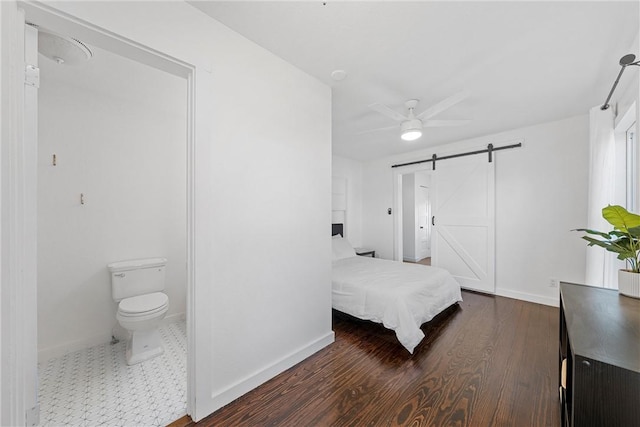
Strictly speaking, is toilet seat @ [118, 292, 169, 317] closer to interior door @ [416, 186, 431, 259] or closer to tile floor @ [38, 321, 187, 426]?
tile floor @ [38, 321, 187, 426]

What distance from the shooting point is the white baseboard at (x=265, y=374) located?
5.24 ft

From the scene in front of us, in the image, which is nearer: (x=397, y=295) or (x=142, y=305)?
(x=142, y=305)

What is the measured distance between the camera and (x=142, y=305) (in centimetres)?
214

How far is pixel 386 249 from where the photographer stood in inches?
207

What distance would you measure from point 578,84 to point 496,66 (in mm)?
1042

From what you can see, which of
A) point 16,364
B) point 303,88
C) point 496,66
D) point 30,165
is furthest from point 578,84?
point 16,364

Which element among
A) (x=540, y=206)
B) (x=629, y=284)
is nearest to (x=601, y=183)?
(x=540, y=206)

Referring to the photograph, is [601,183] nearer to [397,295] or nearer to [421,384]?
[397,295]

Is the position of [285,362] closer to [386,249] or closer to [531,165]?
[386,249]

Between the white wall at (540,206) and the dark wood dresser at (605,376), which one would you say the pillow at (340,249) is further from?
the dark wood dresser at (605,376)

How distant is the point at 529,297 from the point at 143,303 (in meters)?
4.74

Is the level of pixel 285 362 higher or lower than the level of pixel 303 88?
lower

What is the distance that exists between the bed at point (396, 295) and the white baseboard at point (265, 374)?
20.5 inches

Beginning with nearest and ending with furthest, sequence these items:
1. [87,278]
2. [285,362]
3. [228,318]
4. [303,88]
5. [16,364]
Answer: [16,364], [228,318], [285,362], [303,88], [87,278]
